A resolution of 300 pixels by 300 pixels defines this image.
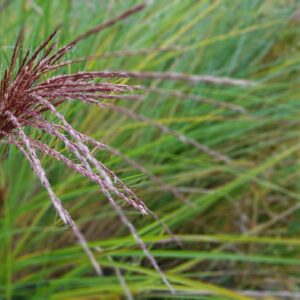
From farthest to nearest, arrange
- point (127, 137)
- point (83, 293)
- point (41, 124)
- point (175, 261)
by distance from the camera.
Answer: point (127, 137) → point (175, 261) → point (83, 293) → point (41, 124)

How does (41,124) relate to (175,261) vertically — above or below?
above

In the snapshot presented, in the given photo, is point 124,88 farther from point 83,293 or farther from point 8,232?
point 83,293

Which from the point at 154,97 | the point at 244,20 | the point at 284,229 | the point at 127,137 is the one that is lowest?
the point at 284,229

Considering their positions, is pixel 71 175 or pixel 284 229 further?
pixel 284 229

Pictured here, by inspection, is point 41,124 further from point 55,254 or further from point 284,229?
point 284,229

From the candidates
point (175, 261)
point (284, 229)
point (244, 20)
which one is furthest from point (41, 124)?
point (244, 20)

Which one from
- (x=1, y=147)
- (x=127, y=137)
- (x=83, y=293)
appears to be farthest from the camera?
(x=127, y=137)

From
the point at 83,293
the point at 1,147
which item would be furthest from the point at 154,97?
the point at 1,147
